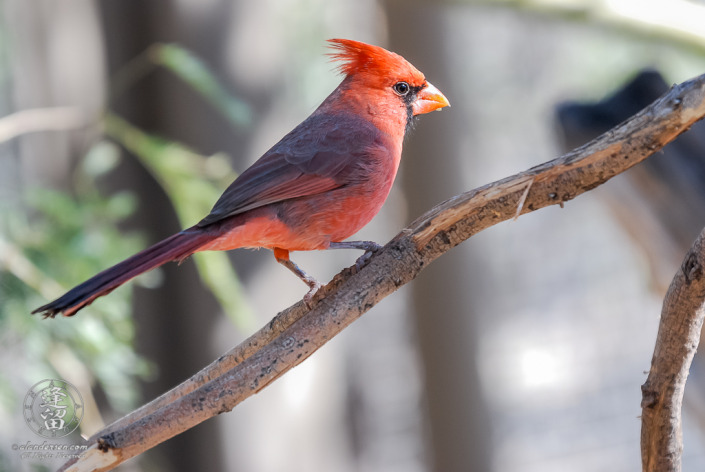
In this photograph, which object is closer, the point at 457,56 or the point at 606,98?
the point at 606,98

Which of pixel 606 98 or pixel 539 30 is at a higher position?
pixel 539 30

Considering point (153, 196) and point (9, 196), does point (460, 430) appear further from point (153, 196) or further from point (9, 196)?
point (9, 196)

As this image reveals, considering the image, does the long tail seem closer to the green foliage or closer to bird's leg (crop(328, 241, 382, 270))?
bird's leg (crop(328, 241, 382, 270))

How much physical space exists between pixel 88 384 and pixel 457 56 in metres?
1.86

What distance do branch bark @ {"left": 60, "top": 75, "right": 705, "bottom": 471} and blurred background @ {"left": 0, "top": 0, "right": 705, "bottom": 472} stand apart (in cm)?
60

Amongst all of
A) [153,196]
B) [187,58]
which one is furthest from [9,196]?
[187,58]

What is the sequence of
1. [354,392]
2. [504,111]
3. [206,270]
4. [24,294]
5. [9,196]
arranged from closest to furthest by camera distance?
1. [24,294]
2. [206,270]
3. [9,196]
4. [354,392]
5. [504,111]

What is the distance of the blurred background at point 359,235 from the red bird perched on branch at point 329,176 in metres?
0.64

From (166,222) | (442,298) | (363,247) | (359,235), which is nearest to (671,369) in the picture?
(363,247)

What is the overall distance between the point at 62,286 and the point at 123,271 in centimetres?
87

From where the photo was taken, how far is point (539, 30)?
3576 millimetres

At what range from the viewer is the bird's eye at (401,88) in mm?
1577

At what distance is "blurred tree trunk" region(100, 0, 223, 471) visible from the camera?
262cm

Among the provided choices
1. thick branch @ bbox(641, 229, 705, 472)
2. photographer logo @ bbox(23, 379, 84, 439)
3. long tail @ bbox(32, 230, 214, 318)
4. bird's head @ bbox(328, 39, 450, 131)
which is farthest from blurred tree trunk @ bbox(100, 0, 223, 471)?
thick branch @ bbox(641, 229, 705, 472)
